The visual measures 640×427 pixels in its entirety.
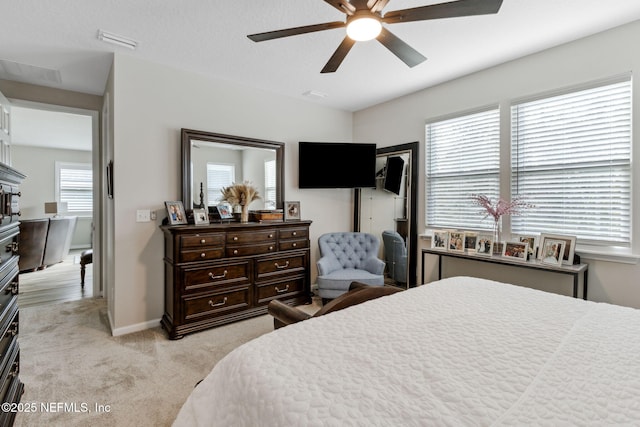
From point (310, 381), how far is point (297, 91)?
147 inches

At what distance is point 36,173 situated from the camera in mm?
7480

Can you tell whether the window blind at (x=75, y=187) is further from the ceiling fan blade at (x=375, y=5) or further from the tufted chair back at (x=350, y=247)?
the ceiling fan blade at (x=375, y=5)

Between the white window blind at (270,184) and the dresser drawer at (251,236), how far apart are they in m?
0.53

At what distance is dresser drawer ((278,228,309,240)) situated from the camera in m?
3.67

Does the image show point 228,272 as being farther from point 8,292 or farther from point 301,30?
point 301,30

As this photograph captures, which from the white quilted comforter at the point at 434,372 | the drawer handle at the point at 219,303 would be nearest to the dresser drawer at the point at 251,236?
the drawer handle at the point at 219,303

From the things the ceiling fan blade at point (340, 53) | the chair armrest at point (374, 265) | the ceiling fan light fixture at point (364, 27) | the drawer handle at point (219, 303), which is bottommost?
the drawer handle at point (219, 303)

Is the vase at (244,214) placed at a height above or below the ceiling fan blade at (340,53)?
below

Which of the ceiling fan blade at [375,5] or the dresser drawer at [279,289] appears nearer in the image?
the ceiling fan blade at [375,5]

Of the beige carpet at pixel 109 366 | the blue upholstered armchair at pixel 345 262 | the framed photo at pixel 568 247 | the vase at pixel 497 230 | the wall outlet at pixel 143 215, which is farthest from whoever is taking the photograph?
the blue upholstered armchair at pixel 345 262

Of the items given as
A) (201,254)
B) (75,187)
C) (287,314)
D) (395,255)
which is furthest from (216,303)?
(75,187)

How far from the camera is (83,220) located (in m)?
8.15

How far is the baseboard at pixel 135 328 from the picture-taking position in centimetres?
296

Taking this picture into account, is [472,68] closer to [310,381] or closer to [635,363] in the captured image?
[635,363]
